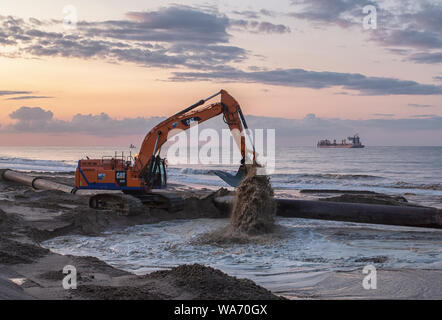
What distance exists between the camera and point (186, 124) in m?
16.1

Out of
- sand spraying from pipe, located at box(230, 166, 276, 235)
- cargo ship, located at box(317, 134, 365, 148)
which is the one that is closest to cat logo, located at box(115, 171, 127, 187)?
sand spraying from pipe, located at box(230, 166, 276, 235)

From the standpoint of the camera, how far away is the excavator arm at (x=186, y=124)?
1599 centimetres

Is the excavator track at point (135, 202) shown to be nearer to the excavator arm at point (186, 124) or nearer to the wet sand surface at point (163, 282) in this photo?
the excavator arm at point (186, 124)

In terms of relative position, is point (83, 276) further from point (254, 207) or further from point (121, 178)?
point (121, 178)

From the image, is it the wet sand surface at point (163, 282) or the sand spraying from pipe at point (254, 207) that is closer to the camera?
the wet sand surface at point (163, 282)

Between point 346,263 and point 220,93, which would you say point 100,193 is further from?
point 346,263

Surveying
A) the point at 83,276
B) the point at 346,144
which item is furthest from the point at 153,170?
the point at 346,144

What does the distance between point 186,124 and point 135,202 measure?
10.4 feet

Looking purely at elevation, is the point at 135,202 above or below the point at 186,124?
below

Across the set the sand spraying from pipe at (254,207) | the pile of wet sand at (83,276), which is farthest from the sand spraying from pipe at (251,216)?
the pile of wet sand at (83,276)

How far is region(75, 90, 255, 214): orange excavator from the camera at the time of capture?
15984mm

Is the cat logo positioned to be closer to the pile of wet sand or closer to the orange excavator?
the orange excavator

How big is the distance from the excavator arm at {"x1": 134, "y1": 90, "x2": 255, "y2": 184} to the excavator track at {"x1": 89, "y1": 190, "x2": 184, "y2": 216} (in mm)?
670
